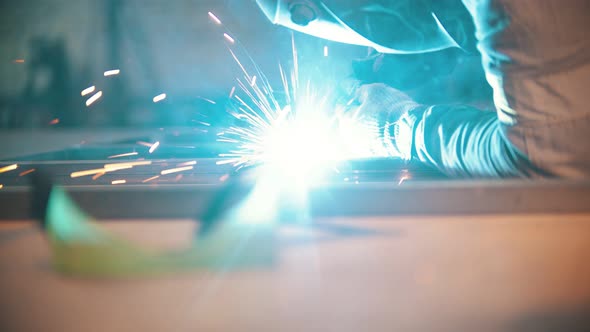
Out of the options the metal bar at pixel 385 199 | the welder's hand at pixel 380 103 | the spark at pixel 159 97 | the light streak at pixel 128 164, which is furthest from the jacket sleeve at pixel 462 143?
the spark at pixel 159 97

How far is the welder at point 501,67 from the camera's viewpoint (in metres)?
0.91

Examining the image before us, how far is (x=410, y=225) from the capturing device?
648mm

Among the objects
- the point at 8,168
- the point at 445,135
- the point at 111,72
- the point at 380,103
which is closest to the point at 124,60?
the point at 111,72

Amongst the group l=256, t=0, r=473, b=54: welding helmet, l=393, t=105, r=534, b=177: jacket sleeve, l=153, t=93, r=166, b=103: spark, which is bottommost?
l=393, t=105, r=534, b=177: jacket sleeve

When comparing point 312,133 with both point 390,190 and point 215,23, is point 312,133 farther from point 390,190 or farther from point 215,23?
point 215,23

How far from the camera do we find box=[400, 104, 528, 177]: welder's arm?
1023 mm

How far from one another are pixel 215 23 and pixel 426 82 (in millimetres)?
1375

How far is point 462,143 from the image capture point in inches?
45.2

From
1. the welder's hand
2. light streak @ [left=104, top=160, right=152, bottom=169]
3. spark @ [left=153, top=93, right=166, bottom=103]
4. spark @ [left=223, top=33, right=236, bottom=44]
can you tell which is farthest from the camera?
spark @ [left=153, top=93, right=166, bottom=103]

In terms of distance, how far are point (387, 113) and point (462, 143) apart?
1.54ft

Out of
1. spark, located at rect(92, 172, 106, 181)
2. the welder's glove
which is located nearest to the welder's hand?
the welder's glove

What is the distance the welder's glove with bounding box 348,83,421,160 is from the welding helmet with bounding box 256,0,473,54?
246 millimetres

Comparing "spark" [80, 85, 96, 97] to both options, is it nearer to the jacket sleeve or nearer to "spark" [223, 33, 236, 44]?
"spark" [223, 33, 236, 44]

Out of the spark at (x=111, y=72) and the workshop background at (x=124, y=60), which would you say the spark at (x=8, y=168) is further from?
the spark at (x=111, y=72)
